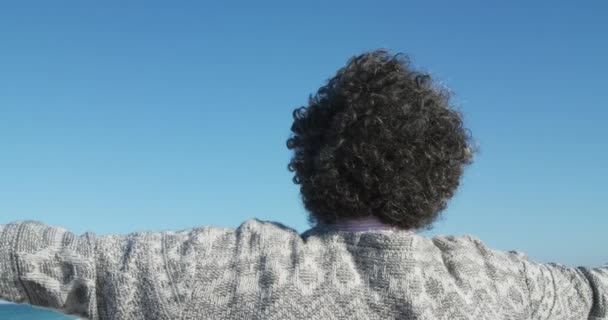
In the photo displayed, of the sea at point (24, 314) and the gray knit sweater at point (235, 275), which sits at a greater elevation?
the sea at point (24, 314)

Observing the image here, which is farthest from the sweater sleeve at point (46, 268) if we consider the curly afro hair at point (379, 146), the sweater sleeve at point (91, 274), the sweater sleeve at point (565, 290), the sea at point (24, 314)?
the sea at point (24, 314)

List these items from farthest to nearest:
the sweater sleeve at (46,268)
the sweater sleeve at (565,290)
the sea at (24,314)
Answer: the sea at (24,314)
the sweater sleeve at (565,290)
the sweater sleeve at (46,268)

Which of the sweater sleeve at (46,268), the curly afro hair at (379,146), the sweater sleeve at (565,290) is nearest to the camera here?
the sweater sleeve at (46,268)

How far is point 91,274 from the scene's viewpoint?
1.82m

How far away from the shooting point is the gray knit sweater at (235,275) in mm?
1816

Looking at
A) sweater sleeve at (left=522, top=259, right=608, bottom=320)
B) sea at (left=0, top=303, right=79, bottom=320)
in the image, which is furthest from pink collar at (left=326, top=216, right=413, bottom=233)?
sea at (left=0, top=303, right=79, bottom=320)

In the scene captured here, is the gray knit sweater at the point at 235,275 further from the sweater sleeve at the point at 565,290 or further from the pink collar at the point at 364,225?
the sweater sleeve at the point at 565,290

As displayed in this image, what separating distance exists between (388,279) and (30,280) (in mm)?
886

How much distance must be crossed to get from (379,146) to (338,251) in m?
0.30

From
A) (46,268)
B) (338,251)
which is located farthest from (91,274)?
(338,251)

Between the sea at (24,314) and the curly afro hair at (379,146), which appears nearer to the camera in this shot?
the curly afro hair at (379,146)

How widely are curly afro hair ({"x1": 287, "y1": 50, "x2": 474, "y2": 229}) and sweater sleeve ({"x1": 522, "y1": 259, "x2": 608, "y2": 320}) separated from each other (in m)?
0.45

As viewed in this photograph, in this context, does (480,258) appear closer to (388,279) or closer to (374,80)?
(388,279)

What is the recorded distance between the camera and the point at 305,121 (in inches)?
84.7
